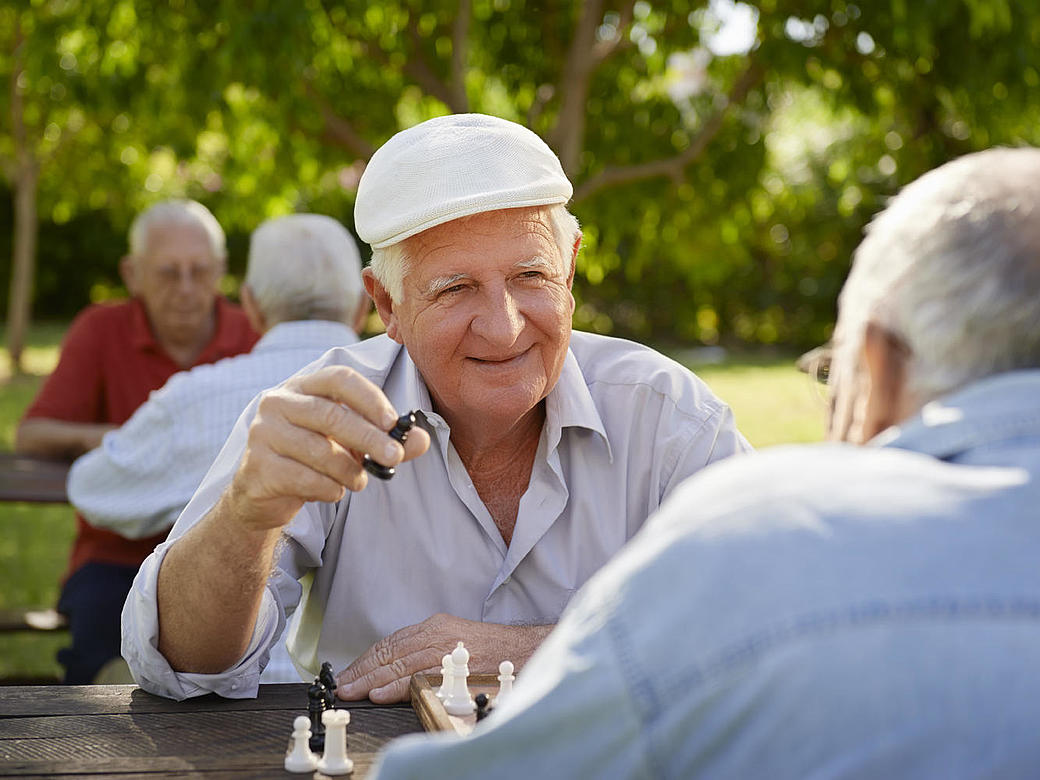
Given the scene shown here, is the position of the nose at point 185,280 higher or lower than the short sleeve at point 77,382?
higher

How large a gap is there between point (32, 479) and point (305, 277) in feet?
5.02

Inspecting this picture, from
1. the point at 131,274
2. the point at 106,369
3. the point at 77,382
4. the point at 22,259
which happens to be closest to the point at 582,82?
the point at 131,274

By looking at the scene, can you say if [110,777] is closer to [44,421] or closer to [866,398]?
[866,398]

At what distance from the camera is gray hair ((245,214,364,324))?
4348 mm

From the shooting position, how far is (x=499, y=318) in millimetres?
2484

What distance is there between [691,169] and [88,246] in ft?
62.6

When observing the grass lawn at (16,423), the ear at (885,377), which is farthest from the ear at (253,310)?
the ear at (885,377)

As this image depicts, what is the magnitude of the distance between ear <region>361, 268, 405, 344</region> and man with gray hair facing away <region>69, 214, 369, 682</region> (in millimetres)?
1250

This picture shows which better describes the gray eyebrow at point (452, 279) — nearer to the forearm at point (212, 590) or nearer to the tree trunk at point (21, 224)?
the forearm at point (212, 590)

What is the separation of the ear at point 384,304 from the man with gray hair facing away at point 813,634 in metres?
1.56

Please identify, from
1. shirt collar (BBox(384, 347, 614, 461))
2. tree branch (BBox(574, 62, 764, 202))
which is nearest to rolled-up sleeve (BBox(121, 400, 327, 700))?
shirt collar (BBox(384, 347, 614, 461))

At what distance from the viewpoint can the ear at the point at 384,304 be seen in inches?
106

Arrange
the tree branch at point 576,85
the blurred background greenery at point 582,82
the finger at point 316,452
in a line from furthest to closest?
the tree branch at point 576,85 → the blurred background greenery at point 582,82 → the finger at point 316,452

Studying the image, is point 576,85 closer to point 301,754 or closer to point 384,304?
point 384,304
